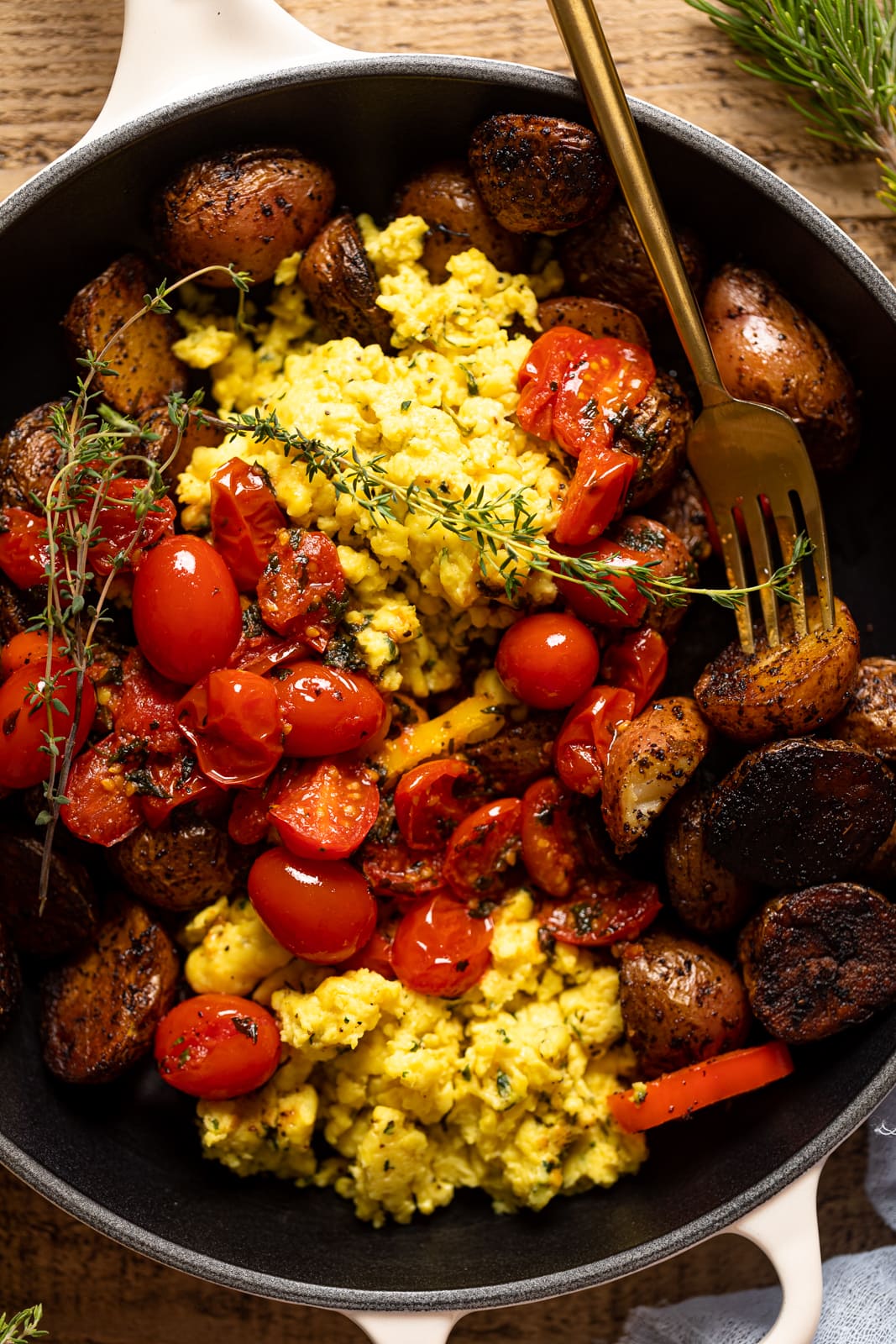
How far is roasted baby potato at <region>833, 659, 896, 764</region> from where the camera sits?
263 centimetres

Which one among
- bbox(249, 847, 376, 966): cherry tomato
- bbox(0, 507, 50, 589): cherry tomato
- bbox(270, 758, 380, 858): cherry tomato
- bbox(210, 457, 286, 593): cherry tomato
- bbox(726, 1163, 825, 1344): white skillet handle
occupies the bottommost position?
bbox(726, 1163, 825, 1344): white skillet handle

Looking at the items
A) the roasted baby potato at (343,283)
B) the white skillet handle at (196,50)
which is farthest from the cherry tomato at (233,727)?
the white skillet handle at (196,50)

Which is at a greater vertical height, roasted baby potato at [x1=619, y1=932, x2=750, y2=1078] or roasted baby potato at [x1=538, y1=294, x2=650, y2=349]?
roasted baby potato at [x1=538, y1=294, x2=650, y2=349]

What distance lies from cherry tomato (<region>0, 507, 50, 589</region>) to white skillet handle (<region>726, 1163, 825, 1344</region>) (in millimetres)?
2183

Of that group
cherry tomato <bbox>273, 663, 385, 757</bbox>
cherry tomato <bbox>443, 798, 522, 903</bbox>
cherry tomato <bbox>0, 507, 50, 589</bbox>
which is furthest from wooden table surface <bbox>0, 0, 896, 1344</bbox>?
cherry tomato <bbox>273, 663, 385, 757</bbox>

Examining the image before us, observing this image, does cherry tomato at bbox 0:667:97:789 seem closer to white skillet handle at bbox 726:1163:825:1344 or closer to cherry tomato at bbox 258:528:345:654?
cherry tomato at bbox 258:528:345:654

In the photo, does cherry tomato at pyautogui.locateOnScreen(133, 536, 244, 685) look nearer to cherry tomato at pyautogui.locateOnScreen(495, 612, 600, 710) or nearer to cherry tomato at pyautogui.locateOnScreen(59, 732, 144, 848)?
cherry tomato at pyautogui.locateOnScreen(59, 732, 144, 848)

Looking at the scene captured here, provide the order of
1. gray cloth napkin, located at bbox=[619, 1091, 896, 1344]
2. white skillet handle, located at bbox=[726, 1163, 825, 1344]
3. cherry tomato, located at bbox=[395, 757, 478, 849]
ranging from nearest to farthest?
1. white skillet handle, located at bbox=[726, 1163, 825, 1344]
2. cherry tomato, located at bbox=[395, 757, 478, 849]
3. gray cloth napkin, located at bbox=[619, 1091, 896, 1344]

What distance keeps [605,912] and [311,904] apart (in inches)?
28.7

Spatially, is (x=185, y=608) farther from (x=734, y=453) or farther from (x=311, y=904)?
(x=734, y=453)

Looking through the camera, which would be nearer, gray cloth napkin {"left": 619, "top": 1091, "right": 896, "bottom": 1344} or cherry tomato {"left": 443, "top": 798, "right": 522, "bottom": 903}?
cherry tomato {"left": 443, "top": 798, "right": 522, "bottom": 903}

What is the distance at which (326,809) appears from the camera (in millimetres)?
2598

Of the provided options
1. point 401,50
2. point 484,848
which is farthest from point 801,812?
point 401,50

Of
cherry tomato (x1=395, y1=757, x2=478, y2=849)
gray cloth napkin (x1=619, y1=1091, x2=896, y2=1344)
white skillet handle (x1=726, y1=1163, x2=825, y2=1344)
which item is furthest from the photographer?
gray cloth napkin (x1=619, y1=1091, x2=896, y2=1344)
